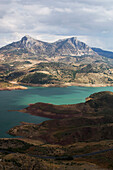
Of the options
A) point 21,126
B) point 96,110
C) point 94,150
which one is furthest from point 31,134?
point 96,110

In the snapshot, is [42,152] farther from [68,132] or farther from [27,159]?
[68,132]

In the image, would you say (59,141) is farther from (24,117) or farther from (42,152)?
(24,117)

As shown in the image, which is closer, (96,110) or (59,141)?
(59,141)

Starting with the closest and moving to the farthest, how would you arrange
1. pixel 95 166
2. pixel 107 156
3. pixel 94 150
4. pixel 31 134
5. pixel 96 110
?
pixel 95 166 < pixel 107 156 < pixel 94 150 < pixel 31 134 < pixel 96 110

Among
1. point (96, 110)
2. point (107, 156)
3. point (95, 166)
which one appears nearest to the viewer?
point (95, 166)

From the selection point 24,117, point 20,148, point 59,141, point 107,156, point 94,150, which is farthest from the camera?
point 24,117

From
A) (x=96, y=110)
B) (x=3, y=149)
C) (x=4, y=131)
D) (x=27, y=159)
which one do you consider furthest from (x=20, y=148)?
(x=96, y=110)

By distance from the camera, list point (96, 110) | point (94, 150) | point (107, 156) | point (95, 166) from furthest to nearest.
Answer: point (96, 110) < point (94, 150) < point (107, 156) < point (95, 166)

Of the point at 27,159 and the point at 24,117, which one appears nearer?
the point at 27,159

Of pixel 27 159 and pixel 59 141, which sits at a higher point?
pixel 27 159
